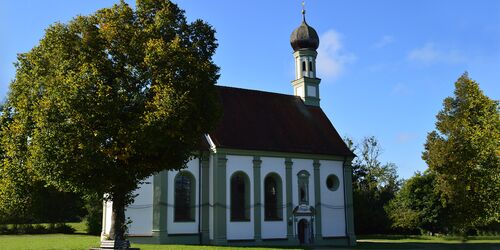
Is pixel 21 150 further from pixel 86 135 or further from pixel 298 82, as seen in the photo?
pixel 298 82

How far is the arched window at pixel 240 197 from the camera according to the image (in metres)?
36.9

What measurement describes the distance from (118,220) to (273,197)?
17.6 meters

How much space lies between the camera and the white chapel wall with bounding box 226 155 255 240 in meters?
36.1

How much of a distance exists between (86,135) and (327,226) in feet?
81.1

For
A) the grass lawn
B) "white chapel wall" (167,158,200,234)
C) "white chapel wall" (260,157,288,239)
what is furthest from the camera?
"white chapel wall" (260,157,288,239)

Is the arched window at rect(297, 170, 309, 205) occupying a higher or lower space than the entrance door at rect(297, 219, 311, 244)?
higher

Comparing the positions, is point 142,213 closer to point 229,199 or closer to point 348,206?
point 229,199

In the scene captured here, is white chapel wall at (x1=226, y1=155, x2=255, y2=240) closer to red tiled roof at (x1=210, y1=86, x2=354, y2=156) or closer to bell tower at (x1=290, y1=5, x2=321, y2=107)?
red tiled roof at (x1=210, y1=86, x2=354, y2=156)

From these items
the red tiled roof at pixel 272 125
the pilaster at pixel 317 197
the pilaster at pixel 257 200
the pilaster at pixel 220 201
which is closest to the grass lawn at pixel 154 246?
the pilaster at pixel 317 197

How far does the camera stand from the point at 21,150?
2734 centimetres

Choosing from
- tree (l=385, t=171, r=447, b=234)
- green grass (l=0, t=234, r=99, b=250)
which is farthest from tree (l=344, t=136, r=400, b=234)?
green grass (l=0, t=234, r=99, b=250)

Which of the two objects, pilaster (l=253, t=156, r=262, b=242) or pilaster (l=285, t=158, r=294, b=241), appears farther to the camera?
pilaster (l=285, t=158, r=294, b=241)

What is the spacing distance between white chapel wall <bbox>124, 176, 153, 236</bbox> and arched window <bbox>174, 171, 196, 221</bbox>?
1751 millimetres

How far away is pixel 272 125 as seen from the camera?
41625 mm
